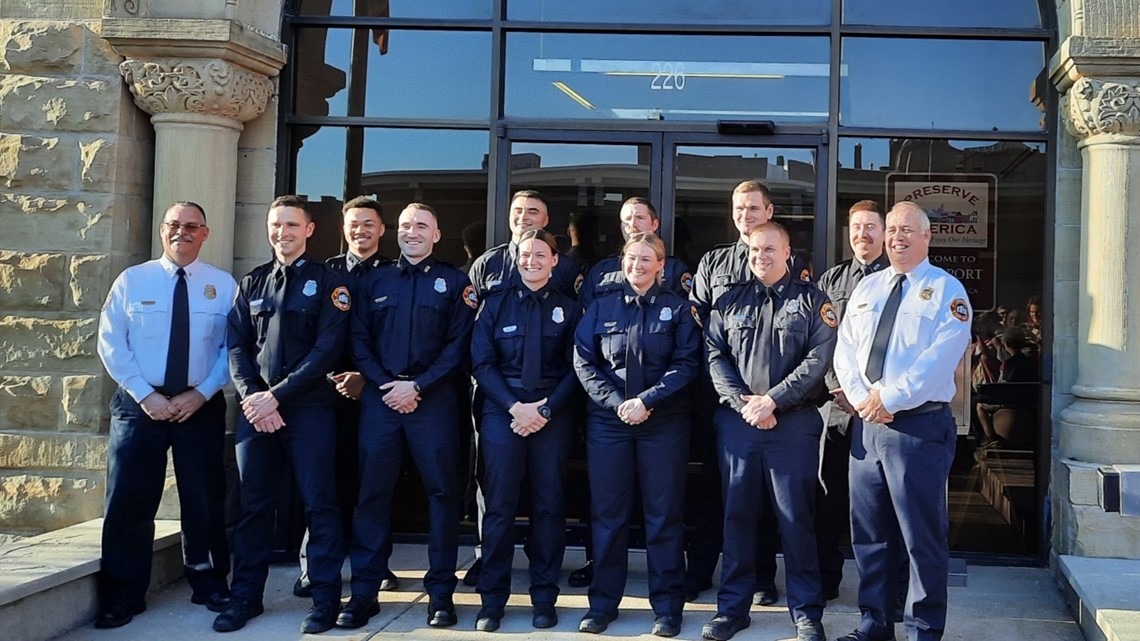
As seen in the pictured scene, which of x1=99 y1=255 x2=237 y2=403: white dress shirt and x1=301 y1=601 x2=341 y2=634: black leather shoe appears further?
x1=99 y1=255 x2=237 y2=403: white dress shirt

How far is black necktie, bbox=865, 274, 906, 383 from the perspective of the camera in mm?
4484

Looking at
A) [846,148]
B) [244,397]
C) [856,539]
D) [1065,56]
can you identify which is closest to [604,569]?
[856,539]

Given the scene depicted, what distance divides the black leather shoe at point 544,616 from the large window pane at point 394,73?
2985 millimetres

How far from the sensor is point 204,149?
5.87 meters

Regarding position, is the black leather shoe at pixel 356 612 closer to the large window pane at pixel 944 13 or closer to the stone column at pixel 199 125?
the stone column at pixel 199 125

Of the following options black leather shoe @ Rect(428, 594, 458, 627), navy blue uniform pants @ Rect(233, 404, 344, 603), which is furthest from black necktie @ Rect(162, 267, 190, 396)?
black leather shoe @ Rect(428, 594, 458, 627)

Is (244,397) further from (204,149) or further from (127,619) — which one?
(204,149)

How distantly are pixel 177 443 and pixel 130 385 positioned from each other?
36 cm

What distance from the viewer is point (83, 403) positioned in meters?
5.78

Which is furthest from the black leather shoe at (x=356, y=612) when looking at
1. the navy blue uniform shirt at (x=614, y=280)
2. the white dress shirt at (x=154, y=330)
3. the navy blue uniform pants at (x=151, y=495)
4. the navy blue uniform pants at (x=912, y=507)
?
the navy blue uniform pants at (x=912, y=507)

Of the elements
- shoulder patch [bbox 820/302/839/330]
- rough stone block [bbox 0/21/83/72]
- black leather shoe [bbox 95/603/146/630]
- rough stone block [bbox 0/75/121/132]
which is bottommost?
black leather shoe [bbox 95/603/146/630]

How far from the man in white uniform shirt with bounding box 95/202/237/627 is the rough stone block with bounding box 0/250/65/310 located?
3.20 ft

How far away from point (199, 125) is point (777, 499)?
12.3 ft

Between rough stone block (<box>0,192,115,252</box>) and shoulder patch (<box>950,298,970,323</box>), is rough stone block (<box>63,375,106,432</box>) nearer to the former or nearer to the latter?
rough stone block (<box>0,192,115,252</box>)
